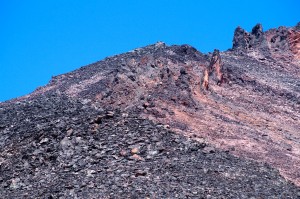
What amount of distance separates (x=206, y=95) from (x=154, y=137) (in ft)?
26.8

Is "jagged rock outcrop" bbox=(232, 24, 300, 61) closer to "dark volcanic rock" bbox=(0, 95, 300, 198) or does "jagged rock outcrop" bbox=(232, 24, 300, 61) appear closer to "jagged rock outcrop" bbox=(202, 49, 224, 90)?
"jagged rock outcrop" bbox=(202, 49, 224, 90)

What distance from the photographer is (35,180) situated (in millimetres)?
17719

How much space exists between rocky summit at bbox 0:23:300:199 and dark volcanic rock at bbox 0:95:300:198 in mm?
35

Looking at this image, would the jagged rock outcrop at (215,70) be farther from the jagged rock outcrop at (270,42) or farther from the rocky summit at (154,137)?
the jagged rock outcrop at (270,42)

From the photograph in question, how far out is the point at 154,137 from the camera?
1917cm

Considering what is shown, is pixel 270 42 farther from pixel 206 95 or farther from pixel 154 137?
pixel 154 137

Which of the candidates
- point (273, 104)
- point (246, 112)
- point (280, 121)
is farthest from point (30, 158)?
point (273, 104)

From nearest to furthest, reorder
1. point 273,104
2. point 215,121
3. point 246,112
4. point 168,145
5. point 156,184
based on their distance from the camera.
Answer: point 156,184 < point 168,145 < point 215,121 < point 246,112 < point 273,104

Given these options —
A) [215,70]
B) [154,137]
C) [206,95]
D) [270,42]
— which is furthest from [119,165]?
[270,42]

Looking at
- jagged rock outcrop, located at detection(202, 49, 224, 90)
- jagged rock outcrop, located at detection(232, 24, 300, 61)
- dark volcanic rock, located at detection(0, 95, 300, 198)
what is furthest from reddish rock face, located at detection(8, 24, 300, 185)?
jagged rock outcrop, located at detection(232, 24, 300, 61)

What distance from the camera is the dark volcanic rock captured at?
647 inches

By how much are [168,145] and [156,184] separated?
8.85ft

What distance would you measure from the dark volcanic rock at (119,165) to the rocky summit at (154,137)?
0.03m

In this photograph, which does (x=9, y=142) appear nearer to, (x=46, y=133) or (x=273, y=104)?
(x=46, y=133)
